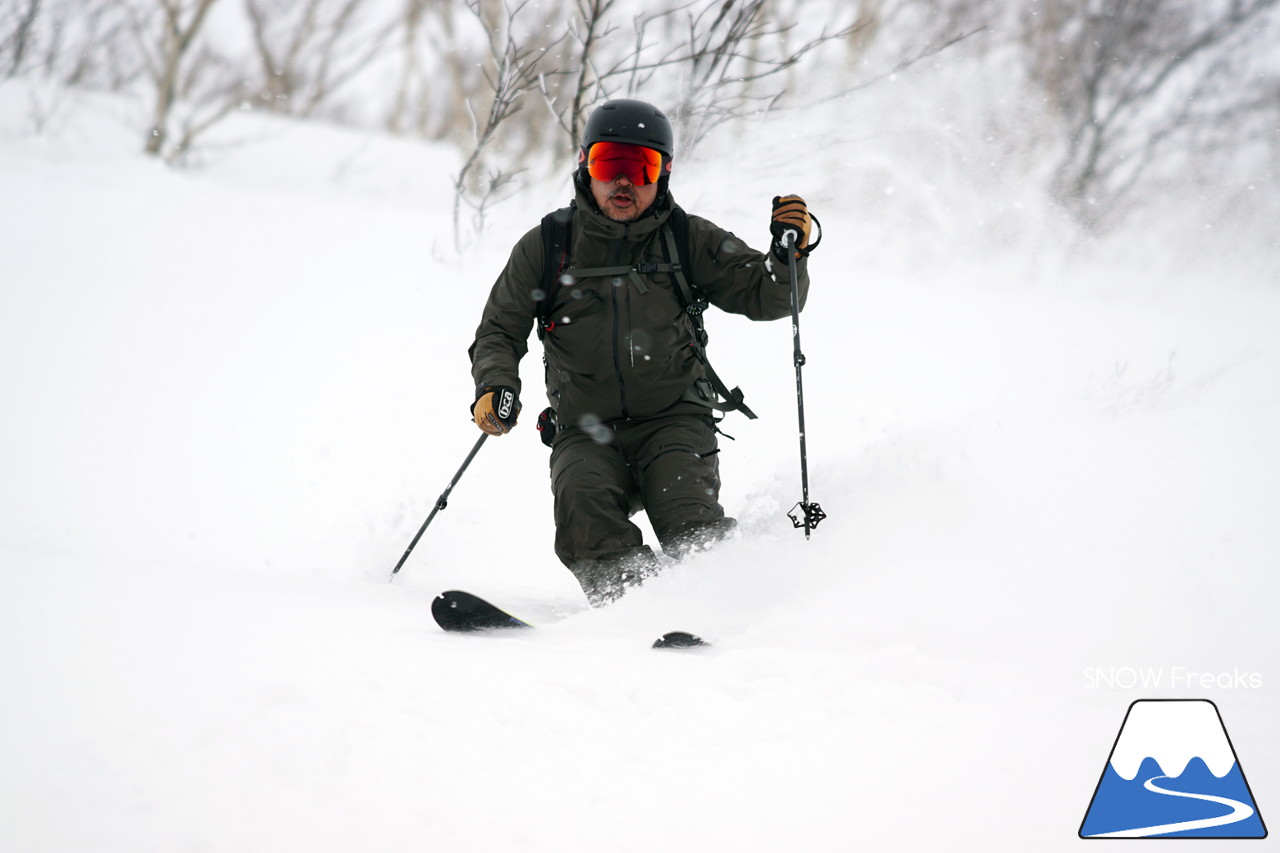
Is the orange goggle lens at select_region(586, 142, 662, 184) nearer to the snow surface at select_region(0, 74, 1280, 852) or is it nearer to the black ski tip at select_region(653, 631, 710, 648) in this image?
the snow surface at select_region(0, 74, 1280, 852)

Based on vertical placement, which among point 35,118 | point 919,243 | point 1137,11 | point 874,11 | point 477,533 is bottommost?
point 477,533

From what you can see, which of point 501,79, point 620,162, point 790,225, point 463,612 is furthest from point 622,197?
point 501,79

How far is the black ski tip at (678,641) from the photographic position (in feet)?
7.93

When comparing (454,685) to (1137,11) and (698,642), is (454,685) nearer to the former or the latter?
(698,642)

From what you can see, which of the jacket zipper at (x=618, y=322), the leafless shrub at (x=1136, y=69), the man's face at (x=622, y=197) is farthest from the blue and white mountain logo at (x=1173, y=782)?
the leafless shrub at (x=1136, y=69)

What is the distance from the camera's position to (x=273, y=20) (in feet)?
50.5

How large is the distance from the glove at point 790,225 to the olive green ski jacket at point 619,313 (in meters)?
0.06

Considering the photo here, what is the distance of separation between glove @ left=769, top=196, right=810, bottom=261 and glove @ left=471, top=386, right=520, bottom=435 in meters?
1.24

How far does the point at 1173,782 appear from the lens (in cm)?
189

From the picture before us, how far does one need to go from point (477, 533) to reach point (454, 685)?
3.85 m

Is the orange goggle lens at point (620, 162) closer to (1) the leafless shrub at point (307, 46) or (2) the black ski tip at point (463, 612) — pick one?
(2) the black ski tip at point (463, 612)

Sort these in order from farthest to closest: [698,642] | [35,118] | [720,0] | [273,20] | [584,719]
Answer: [273,20] < [35,118] < [720,0] < [698,642] < [584,719]

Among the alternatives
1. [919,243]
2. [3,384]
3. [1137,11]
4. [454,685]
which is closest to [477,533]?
[454,685]

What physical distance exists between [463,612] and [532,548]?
3.11 m
